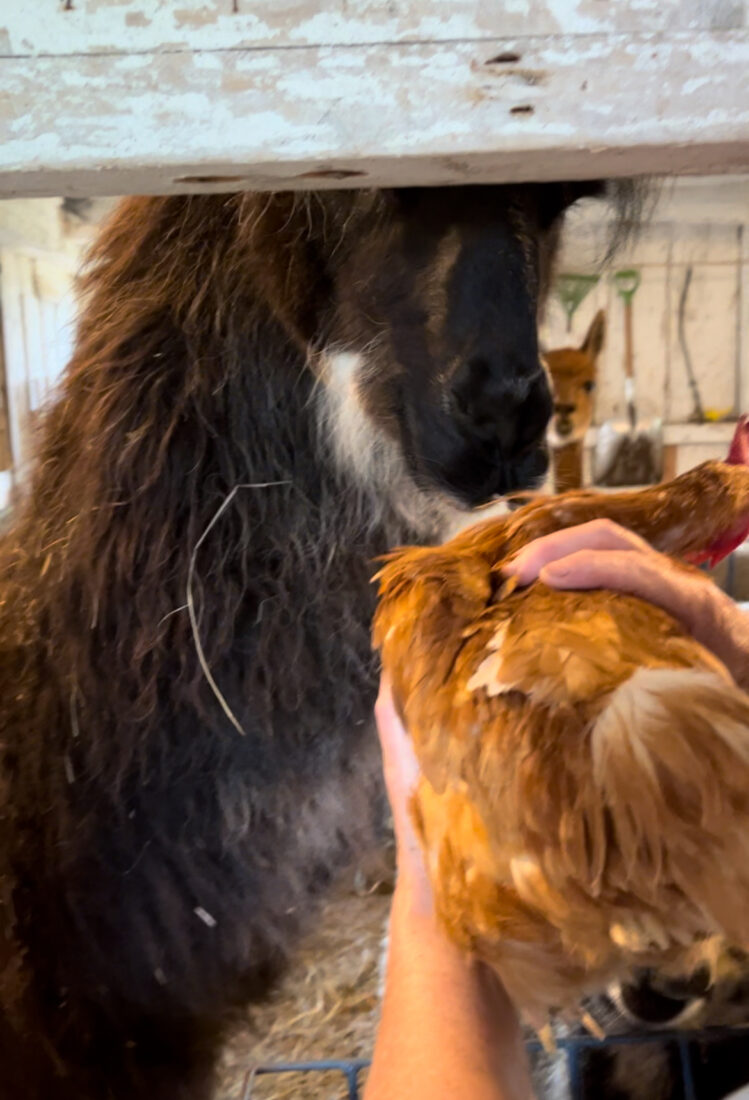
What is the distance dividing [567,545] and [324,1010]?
1155mm

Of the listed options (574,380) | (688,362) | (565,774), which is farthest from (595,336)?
(565,774)

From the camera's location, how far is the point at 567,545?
462 mm

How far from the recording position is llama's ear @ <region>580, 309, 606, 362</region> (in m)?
2.15

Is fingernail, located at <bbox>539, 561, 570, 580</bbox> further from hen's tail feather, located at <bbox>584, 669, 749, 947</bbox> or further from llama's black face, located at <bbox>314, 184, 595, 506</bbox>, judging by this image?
llama's black face, located at <bbox>314, 184, 595, 506</bbox>

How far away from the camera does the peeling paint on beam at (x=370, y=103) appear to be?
0.47m

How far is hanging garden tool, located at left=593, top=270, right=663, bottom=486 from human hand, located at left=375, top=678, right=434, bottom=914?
1.80 meters

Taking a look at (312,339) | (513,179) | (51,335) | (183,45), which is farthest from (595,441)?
(183,45)

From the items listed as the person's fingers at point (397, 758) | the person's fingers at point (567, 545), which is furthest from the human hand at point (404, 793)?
the person's fingers at point (567, 545)

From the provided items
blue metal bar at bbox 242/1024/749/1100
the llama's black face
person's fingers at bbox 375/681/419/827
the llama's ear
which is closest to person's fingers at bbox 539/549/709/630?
person's fingers at bbox 375/681/419/827

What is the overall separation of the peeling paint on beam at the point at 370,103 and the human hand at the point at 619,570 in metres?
0.23

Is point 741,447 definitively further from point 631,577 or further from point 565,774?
point 565,774

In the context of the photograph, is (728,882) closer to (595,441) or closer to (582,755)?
(582,755)

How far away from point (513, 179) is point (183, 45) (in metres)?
0.22

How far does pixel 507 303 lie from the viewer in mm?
674
